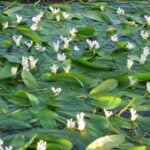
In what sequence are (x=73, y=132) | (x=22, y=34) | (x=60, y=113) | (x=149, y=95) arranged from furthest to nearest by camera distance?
(x=22, y=34), (x=149, y=95), (x=60, y=113), (x=73, y=132)

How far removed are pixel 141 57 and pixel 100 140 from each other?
1098 mm

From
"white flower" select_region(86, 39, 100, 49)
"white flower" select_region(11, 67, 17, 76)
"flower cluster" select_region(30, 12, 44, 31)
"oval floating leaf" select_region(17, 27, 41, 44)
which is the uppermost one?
"flower cluster" select_region(30, 12, 44, 31)

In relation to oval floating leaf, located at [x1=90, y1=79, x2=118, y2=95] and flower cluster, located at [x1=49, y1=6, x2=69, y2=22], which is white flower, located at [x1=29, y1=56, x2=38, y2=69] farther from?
flower cluster, located at [x1=49, y1=6, x2=69, y2=22]

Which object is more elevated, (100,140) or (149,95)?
(149,95)

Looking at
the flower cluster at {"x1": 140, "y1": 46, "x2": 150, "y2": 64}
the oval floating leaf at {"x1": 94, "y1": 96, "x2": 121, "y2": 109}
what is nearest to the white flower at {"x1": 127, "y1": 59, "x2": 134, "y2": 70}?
the flower cluster at {"x1": 140, "y1": 46, "x2": 150, "y2": 64}

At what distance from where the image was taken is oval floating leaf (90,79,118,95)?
2.37 m

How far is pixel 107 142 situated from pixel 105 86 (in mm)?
617

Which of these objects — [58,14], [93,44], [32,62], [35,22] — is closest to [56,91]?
[32,62]

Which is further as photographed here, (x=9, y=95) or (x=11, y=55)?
(x=11, y=55)

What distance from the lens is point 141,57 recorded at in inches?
111

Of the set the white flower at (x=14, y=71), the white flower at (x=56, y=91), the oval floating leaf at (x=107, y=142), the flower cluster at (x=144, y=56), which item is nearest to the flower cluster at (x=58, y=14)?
the flower cluster at (x=144, y=56)

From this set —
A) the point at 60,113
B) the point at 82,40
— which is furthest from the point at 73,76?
the point at 82,40

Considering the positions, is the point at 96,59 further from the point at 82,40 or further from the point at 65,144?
the point at 65,144

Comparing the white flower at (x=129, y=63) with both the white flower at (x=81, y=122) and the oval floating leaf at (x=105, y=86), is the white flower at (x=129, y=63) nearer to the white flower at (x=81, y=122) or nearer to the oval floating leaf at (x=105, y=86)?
the oval floating leaf at (x=105, y=86)
